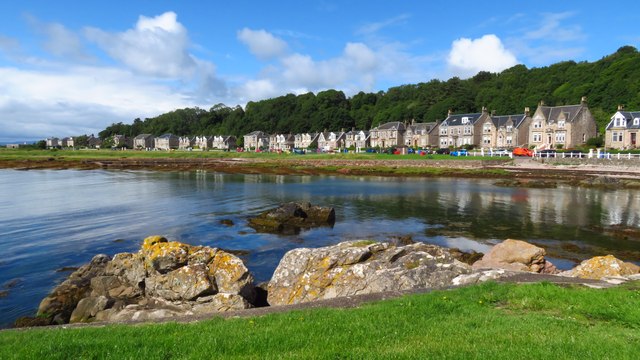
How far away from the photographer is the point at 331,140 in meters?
153

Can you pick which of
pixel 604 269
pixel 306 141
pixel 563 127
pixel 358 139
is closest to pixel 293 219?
pixel 604 269

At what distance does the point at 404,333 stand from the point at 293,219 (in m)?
22.1

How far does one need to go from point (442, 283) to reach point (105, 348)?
355 inches

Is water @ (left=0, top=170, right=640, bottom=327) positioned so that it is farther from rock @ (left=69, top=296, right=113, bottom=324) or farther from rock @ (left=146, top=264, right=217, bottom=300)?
rock @ (left=146, top=264, right=217, bottom=300)

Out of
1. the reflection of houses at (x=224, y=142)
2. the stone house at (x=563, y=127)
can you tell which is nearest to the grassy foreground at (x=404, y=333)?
the stone house at (x=563, y=127)

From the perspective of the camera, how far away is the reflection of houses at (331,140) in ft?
490

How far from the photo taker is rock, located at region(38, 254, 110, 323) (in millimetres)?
14030

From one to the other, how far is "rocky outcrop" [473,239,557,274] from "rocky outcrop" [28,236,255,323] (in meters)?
9.39

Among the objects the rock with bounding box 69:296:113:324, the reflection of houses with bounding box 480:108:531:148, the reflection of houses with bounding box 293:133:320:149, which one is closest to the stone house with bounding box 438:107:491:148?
the reflection of houses with bounding box 480:108:531:148

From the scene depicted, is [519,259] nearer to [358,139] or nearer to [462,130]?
[462,130]

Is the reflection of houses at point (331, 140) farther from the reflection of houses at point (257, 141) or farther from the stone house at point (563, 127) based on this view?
the stone house at point (563, 127)

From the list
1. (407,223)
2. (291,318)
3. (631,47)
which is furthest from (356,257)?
(631,47)

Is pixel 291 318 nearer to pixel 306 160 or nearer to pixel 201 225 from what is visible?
pixel 201 225

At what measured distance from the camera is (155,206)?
3669 centimetres
